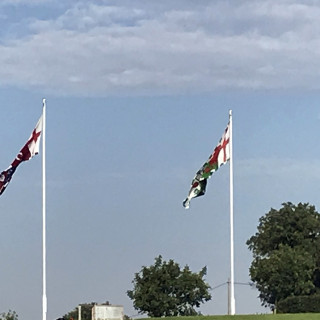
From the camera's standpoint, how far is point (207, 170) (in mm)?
51469

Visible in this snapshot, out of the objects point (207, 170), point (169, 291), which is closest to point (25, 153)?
point (207, 170)

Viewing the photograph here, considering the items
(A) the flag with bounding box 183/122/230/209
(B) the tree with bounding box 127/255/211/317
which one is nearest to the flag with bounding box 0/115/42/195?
(A) the flag with bounding box 183/122/230/209

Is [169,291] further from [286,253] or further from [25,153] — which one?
[25,153]

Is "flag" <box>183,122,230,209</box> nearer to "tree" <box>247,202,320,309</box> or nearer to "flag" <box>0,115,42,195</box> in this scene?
"flag" <box>0,115,42,195</box>

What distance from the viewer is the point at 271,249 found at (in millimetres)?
96062

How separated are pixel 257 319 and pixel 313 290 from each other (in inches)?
1587

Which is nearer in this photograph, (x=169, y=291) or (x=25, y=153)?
(x=25, y=153)

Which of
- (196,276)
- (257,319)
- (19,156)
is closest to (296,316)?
(257,319)

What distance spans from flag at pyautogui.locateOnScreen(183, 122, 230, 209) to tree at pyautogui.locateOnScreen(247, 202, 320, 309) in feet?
115

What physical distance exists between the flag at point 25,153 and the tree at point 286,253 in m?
37.7

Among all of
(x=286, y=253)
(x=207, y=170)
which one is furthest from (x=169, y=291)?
(x=207, y=170)

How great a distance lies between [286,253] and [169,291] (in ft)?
41.1

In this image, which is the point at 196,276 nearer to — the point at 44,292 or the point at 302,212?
the point at 302,212

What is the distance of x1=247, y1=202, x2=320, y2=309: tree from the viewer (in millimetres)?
86812
